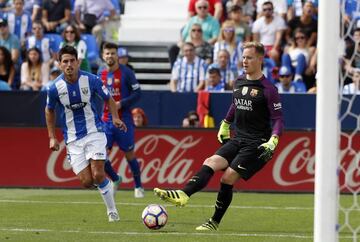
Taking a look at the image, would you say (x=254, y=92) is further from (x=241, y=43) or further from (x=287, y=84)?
(x=241, y=43)

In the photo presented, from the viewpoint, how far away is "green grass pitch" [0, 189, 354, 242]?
10.2 meters

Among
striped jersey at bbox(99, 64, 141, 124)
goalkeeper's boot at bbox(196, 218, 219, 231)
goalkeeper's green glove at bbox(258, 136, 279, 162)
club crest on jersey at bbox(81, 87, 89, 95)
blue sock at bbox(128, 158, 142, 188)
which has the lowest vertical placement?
blue sock at bbox(128, 158, 142, 188)

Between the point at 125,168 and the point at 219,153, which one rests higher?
the point at 219,153

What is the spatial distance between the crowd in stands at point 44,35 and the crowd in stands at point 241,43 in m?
1.70

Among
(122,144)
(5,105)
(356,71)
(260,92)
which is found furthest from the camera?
(5,105)

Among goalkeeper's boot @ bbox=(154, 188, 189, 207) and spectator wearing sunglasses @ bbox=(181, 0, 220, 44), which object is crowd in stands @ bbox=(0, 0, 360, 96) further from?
goalkeeper's boot @ bbox=(154, 188, 189, 207)

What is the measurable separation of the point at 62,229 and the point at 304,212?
3767 mm

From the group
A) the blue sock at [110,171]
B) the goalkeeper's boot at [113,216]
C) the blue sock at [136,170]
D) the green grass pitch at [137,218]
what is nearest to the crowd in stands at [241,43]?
the green grass pitch at [137,218]

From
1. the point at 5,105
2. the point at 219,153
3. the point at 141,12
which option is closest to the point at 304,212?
the point at 219,153

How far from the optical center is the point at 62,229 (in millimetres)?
10766

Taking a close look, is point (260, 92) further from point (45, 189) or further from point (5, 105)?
point (5, 105)

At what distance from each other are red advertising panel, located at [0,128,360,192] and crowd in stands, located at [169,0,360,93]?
1.74 metres

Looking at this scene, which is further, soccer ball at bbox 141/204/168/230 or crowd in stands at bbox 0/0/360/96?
crowd in stands at bbox 0/0/360/96

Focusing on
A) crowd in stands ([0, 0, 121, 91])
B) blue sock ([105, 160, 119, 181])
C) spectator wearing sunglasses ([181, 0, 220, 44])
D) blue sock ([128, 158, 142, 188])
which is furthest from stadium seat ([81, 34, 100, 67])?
blue sock ([105, 160, 119, 181])
